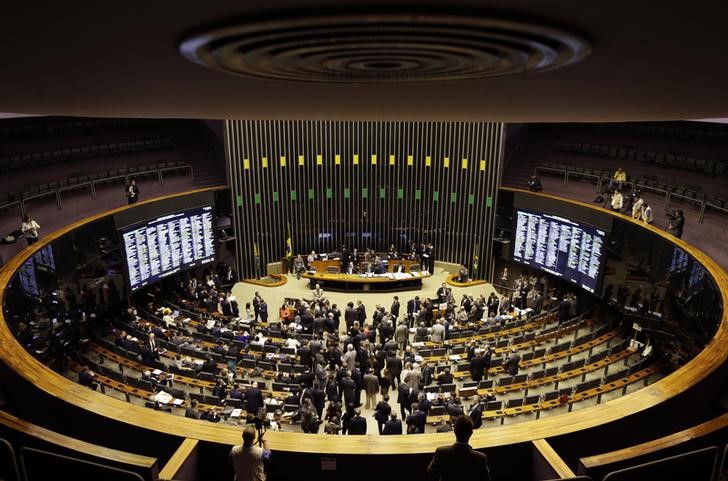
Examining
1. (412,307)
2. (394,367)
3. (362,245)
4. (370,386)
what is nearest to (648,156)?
(412,307)

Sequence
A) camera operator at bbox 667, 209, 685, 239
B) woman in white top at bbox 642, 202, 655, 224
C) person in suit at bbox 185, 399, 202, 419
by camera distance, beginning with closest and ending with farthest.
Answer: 1. person in suit at bbox 185, 399, 202, 419
2. camera operator at bbox 667, 209, 685, 239
3. woman in white top at bbox 642, 202, 655, 224

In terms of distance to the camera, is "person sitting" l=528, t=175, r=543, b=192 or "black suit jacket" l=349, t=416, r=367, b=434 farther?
"person sitting" l=528, t=175, r=543, b=192

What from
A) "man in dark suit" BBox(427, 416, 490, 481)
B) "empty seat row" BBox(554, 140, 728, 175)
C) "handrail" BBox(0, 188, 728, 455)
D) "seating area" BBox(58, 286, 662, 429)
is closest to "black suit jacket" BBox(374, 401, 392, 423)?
"seating area" BBox(58, 286, 662, 429)

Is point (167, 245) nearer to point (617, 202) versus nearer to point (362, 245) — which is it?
point (362, 245)

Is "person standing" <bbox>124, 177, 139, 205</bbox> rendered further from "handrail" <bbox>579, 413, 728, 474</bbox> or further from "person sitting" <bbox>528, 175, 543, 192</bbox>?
"handrail" <bbox>579, 413, 728, 474</bbox>

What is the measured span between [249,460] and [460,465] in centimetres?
154

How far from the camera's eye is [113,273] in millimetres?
12758

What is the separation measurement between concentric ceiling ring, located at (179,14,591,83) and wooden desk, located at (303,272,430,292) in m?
15.2

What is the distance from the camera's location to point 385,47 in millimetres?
1612

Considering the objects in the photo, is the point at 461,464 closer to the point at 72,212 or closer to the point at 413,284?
the point at 72,212

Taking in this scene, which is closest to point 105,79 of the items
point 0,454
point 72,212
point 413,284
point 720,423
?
point 0,454

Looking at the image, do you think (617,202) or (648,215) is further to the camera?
(617,202)

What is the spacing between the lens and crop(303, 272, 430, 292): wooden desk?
56.3 feet

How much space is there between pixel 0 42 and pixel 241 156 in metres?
16.8
